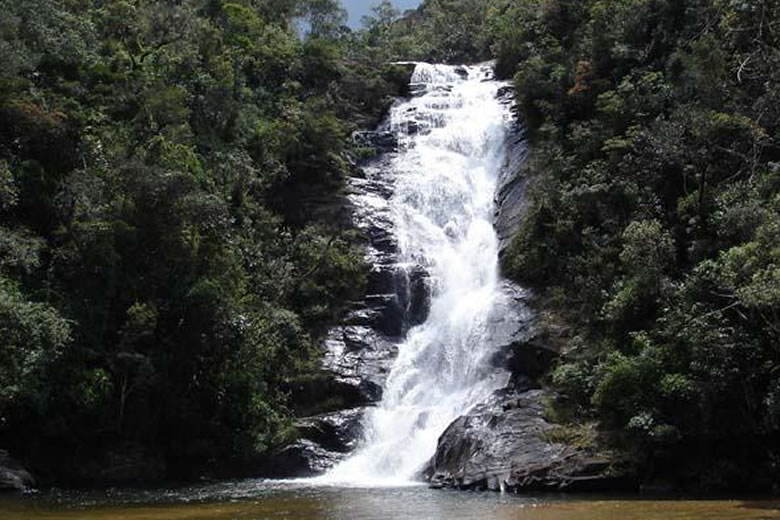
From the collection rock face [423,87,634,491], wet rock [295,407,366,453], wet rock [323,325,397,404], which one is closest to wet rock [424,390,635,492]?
rock face [423,87,634,491]

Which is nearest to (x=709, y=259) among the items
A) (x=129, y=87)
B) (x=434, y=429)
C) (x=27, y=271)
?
(x=434, y=429)

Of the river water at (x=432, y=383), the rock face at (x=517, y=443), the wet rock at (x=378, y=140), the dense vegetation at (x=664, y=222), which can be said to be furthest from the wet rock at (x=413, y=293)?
the wet rock at (x=378, y=140)

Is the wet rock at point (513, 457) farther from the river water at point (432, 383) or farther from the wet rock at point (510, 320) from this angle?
the wet rock at point (510, 320)

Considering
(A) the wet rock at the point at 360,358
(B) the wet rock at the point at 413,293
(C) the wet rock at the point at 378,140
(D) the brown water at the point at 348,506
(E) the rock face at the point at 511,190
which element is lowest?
(D) the brown water at the point at 348,506

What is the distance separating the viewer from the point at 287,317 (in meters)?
31.1

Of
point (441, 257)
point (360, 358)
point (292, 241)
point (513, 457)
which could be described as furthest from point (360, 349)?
point (513, 457)

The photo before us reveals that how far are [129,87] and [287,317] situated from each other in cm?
1262

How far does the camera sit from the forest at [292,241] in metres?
21.0

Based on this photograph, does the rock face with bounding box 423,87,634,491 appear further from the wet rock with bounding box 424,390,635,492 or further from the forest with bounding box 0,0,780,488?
the forest with bounding box 0,0,780,488

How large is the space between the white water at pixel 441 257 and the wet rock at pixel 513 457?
6.58ft

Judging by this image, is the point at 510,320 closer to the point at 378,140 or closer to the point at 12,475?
the point at 12,475

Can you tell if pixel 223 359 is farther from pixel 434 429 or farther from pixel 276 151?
pixel 276 151

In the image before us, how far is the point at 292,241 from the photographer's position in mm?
35656

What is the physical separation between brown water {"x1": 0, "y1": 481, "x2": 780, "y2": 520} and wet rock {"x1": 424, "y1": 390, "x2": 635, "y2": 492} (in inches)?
46.9
